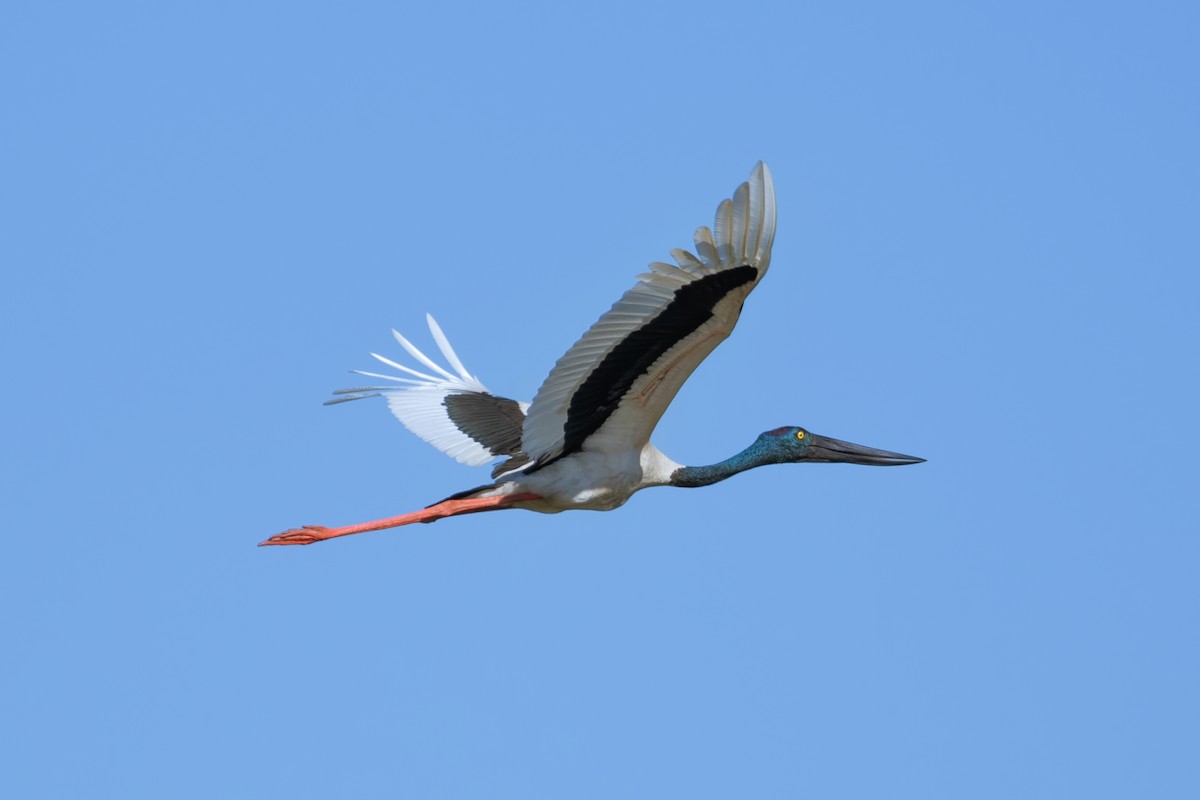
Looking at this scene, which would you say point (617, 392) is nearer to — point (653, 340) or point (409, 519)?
point (653, 340)

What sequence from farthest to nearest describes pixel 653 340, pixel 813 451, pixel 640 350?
pixel 813 451
pixel 640 350
pixel 653 340

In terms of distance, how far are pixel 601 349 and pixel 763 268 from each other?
1.51 meters

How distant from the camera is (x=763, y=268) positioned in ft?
37.6

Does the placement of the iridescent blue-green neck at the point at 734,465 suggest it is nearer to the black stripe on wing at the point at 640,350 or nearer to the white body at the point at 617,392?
the white body at the point at 617,392

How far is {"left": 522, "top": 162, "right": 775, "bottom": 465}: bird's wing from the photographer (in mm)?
11219

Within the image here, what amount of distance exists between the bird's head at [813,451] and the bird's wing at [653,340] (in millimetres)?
1772

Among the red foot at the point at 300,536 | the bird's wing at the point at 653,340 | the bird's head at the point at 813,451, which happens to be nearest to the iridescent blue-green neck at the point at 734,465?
the bird's head at the point at 813,451

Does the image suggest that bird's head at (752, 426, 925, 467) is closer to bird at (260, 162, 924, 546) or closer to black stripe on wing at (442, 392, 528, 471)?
bird at (260, 162, 924, 546)

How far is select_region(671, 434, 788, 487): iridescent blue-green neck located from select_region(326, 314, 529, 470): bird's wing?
1.60 metres

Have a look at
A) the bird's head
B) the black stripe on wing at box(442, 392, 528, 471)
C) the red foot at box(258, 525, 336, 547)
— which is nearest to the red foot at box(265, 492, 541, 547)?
the red foot at box(258, 525, 336, 547)

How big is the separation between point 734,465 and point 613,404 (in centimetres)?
200

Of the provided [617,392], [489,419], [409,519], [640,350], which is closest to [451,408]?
[489,419]

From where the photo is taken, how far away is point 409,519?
14.1 metres

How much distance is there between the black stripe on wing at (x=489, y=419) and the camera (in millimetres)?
16000
